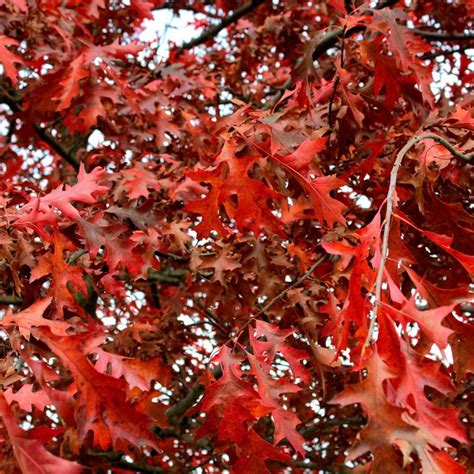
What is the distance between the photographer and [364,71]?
2.62 metres

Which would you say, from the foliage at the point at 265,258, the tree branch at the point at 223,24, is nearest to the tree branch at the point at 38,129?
the foliage at the point at 265,258

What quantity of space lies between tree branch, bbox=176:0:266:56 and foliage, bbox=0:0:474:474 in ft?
2.54

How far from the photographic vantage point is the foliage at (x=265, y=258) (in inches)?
46.4

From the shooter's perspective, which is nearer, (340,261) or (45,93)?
(340,261)

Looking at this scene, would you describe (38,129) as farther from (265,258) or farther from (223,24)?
(265,258)

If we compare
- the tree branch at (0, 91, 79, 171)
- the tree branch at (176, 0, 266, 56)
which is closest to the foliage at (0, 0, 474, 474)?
the tree branch at (0, 91, 79, 171)

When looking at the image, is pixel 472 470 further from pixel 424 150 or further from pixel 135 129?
pixel 135 129

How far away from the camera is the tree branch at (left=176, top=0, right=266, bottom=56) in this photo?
4.05m

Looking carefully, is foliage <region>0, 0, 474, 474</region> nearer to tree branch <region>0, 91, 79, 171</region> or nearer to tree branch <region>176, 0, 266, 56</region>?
tree branch <region>0, 91, 79, 171</region>

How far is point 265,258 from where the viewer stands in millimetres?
Result: 2227

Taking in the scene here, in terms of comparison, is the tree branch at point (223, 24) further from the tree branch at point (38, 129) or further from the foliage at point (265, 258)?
the tree branch at point (38, 129)

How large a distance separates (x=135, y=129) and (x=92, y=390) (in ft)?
7.82

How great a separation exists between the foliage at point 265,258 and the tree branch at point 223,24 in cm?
A: 77

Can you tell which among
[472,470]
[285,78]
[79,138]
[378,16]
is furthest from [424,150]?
[79,138]
